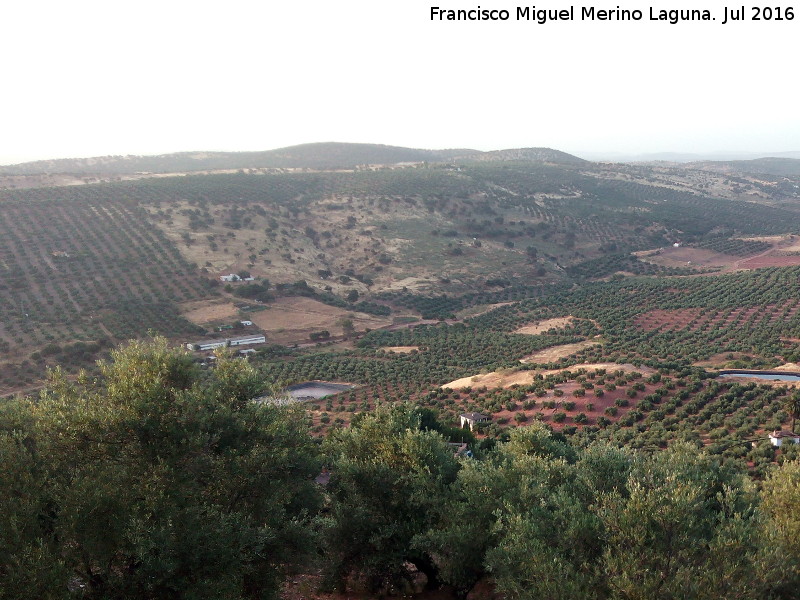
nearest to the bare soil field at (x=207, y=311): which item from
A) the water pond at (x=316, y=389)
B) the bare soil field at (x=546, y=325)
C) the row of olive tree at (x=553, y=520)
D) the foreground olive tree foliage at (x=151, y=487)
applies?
the water pond at (x=316, y=389)

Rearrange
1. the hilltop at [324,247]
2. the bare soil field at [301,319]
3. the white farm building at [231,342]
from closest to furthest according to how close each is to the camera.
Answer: the white farm building at [231,342]
the hilltop at [324,247]
the bare soil field at [301,319]

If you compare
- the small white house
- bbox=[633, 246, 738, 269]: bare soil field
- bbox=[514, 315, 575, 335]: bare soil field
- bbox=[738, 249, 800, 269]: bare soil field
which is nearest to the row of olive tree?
the small white house

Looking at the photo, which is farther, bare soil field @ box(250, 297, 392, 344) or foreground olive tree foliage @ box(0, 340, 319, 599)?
bare soil field @ box(250, 297, 392, 344)

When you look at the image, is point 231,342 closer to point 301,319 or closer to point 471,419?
point 301,319

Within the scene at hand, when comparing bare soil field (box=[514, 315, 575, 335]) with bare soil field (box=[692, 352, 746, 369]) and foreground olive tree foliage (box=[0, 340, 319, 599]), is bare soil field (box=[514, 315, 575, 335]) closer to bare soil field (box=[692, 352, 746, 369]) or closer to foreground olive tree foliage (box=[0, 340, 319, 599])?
bare soil field (box=[692, 352, 746, 369])

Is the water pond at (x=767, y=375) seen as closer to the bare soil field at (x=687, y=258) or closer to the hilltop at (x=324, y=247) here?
the hilltop at (x=324, y=247)

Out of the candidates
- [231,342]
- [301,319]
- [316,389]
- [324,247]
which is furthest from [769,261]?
[231,342]

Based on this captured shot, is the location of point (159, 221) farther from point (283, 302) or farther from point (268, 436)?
point (268, 436)

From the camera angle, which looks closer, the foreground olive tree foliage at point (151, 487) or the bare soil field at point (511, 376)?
the foreground olive tree foliage at point (151, 487)
